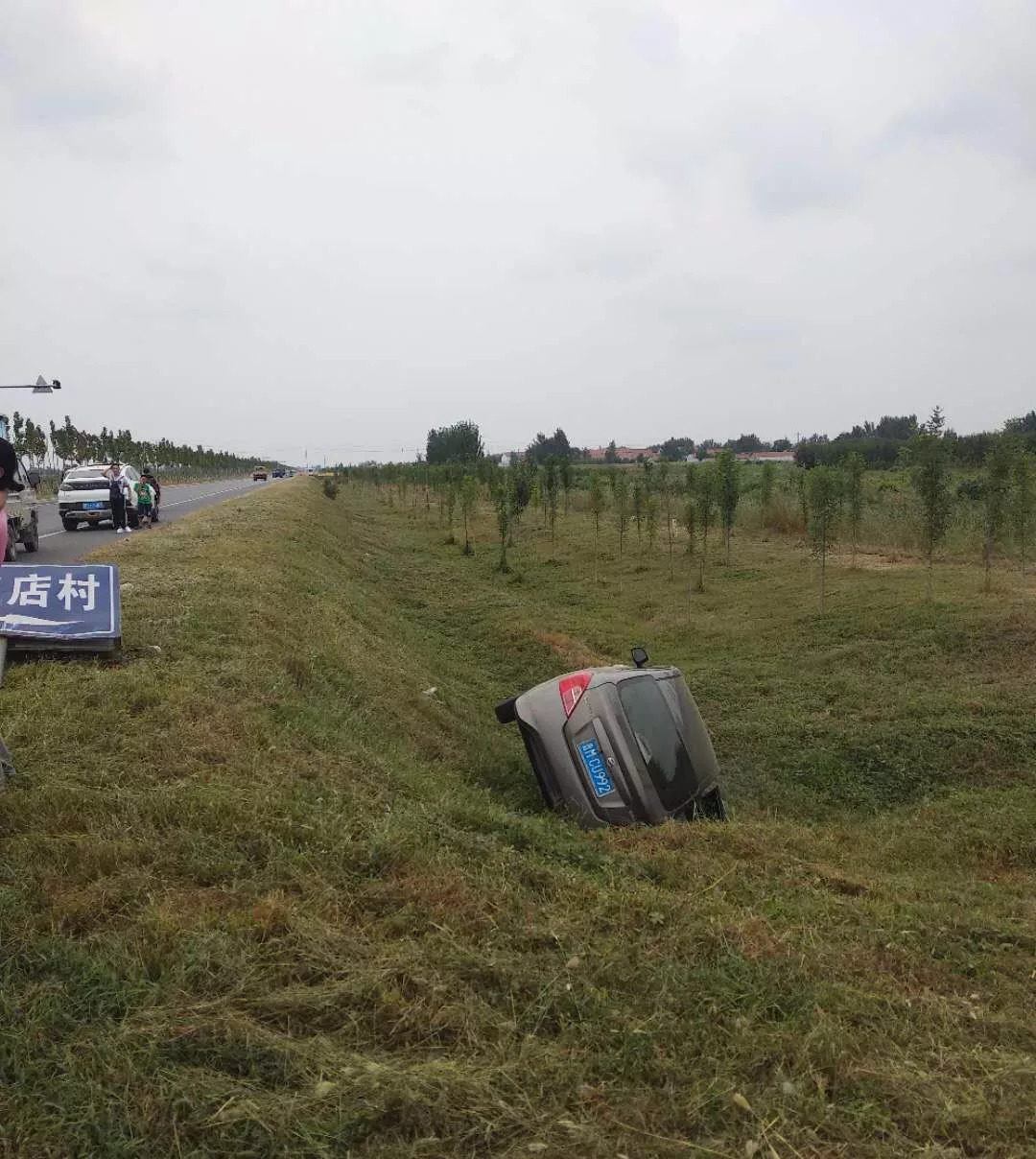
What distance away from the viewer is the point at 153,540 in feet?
38.8

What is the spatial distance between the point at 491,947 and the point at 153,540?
35.0 ft

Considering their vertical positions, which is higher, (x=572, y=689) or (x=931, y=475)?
(x=931, y=475)

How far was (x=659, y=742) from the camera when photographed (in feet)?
17.0

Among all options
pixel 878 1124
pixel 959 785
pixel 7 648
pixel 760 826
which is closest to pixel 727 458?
pixel 959 785

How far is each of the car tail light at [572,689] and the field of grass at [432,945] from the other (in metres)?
0.86

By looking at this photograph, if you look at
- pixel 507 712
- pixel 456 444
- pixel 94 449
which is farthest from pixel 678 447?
pixel 507 712

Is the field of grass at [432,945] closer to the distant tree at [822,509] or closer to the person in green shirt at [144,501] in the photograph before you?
the distant tree at [822,509]

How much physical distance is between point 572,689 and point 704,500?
45.5 feet

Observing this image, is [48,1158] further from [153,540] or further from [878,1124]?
[153,540]

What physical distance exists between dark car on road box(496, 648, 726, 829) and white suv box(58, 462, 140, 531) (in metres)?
14.2

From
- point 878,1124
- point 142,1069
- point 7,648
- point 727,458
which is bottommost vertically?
point 878,1124

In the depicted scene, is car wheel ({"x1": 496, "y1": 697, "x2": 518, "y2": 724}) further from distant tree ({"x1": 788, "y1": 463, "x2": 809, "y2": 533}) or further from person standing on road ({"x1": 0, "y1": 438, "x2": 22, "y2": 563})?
distant tree ({"x1": 788, "y1": 463, "x2": 809, "y2": 533})

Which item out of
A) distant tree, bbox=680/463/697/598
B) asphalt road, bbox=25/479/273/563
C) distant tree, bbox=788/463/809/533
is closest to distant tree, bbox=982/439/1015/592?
distant tree, bbox=680/463/697/598

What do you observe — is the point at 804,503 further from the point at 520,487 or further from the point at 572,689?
the point at 572,689
